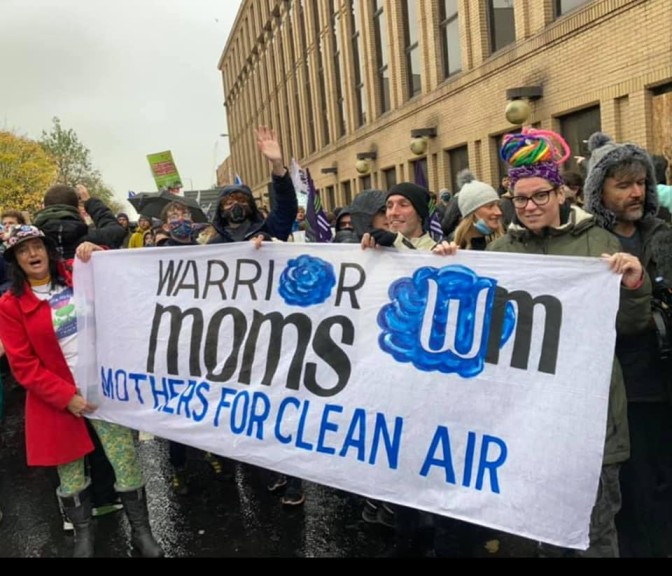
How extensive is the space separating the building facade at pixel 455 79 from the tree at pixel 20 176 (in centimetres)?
1828

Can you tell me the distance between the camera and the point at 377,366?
9.43 feet

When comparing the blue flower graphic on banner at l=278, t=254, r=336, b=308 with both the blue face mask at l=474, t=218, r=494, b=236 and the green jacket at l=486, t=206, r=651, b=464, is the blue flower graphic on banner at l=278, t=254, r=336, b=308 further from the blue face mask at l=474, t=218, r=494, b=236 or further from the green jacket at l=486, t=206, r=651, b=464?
the blue face mask at l=474, t=218, r=494, b=236

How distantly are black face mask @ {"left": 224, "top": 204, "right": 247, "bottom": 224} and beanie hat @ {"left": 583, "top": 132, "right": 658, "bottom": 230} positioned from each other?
2.04 m

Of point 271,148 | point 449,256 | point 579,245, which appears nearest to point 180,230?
point 271,148

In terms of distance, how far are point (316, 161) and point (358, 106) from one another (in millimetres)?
6111

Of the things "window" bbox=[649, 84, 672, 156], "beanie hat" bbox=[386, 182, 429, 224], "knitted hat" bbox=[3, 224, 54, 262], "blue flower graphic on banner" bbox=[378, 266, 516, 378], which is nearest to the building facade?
"window" bbox=[649, 84, 672, 156]

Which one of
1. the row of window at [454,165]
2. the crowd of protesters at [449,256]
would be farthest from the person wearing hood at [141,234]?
the crowd of protesters at [449,256]

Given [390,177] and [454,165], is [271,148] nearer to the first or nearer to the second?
[454,165]

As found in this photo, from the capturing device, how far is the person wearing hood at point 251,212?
398 cm

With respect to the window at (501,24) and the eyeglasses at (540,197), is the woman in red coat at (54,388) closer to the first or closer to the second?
the eyeglasses at (540,197)

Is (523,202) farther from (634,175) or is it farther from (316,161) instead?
(316,161)

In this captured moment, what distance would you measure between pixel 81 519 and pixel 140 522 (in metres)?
0.30

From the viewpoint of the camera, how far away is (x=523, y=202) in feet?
8.64

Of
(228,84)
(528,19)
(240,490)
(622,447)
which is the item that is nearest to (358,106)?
(528,19)
